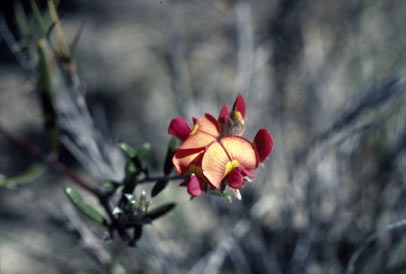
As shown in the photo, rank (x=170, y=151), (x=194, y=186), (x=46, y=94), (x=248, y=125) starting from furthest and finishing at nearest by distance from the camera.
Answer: (x=248, y=125)
(x=46, y=94)
(x=170, y=151)
(x=194, y=186)

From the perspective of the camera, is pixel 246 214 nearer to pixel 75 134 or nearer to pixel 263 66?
pixel 75 134

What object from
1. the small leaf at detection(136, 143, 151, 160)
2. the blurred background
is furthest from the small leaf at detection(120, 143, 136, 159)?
the blurred background

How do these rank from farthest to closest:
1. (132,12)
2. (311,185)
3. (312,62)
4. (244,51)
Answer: (132,12) < (312,62) < (244,51) < (311,185)

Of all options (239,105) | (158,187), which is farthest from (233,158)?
(158,187)

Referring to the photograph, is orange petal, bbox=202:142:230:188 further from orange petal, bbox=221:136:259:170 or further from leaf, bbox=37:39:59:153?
leaf, bbox=37:39:59:153

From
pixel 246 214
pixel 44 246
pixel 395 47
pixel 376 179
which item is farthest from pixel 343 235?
pixel 44 246

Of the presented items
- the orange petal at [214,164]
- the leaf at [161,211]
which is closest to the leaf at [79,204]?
the leaf at [161,211]

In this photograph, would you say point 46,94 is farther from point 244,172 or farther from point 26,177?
point 244,172

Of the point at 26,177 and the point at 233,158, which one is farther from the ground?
the point at 233,158
